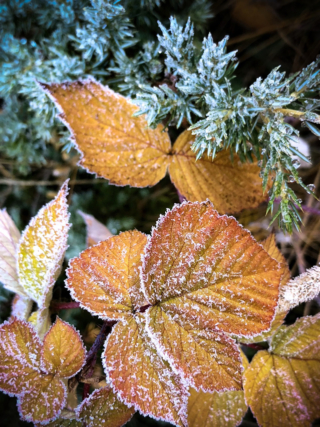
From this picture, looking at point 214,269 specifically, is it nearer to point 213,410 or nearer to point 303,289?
point 303,289

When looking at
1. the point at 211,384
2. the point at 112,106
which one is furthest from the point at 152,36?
the point at 211,384

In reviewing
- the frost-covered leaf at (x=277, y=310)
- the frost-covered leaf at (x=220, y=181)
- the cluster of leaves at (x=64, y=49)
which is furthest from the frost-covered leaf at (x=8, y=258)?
the frost-covered leaf at (x=277, y=310)

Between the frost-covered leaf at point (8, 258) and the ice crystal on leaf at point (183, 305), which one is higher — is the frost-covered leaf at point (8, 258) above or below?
below

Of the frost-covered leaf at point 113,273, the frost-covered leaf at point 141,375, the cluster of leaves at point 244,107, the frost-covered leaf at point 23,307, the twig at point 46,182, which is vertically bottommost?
the twig at point 46,182

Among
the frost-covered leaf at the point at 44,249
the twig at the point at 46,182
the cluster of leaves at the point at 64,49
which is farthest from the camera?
the twig at the point at 46,182

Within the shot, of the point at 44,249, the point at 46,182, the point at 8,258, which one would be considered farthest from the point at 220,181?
the point at 46,182

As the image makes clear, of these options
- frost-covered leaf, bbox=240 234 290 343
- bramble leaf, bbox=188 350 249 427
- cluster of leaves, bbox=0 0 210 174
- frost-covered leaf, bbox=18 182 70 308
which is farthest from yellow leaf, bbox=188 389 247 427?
cluster of leaves, bbox=0 0 210 174

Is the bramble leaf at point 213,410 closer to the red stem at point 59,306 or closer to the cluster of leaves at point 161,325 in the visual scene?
the cluster of leaves at point 161,325
